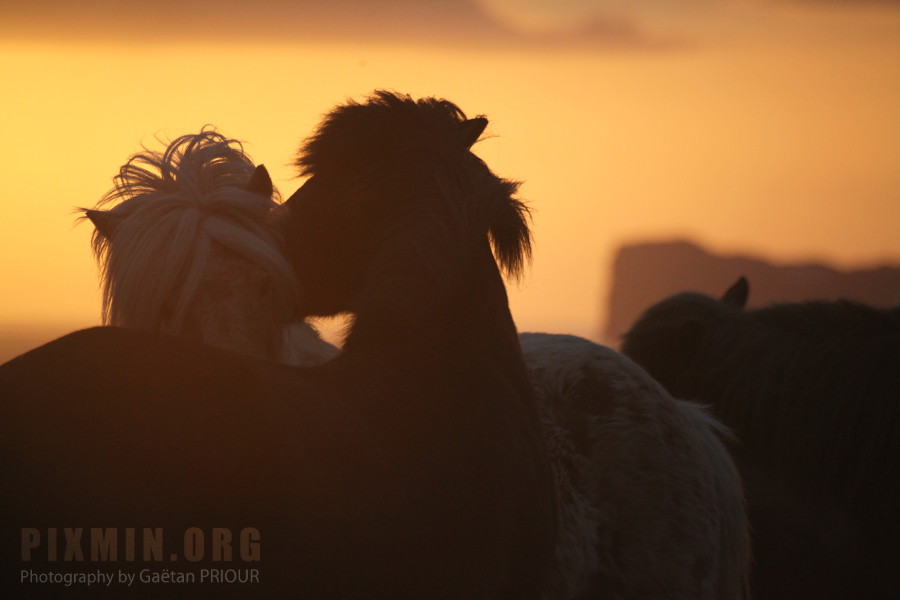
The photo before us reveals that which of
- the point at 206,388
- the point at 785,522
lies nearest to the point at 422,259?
the point at 206,388

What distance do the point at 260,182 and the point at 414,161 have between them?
1.43 meters

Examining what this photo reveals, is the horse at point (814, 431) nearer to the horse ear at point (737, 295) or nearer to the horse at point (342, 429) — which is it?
the horse ear at point (737, 295)

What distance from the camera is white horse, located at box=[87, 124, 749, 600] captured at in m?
3.22

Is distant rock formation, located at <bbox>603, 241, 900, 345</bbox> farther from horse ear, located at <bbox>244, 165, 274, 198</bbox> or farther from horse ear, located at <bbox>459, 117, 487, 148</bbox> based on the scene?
horse ear, located at <bbox>459, 117, 487, 148</bbox>

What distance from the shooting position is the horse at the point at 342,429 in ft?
4.91

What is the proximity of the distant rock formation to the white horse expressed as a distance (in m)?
90.9

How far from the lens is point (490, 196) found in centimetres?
259

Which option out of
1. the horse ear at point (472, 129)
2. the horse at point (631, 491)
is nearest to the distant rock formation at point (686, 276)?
the horse at point (631, 491)

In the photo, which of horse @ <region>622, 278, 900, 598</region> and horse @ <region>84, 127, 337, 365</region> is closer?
horse @ <region>84, 127, 337, 365</region>

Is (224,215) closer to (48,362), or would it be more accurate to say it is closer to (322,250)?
(322,250)

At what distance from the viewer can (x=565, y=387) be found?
13.1ft

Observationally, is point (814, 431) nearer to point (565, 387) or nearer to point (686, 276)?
point (565, 387)

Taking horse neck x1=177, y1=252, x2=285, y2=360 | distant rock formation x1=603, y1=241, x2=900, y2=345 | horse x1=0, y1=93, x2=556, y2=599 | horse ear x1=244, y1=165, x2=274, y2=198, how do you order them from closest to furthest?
horse x1=0, y1=93, x2=556, y2=599 → horse neck x1=177, y1=252, x2=285, y2=360 → horse ear x1=244, y1=165, x2=274, y2=198 → distant rock formation x1=603, y1=241, x2=900, y2=345

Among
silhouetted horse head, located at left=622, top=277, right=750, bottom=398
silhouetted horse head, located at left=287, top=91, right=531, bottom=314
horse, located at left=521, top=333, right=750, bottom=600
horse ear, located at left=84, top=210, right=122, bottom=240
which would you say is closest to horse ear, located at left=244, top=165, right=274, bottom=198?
horse ear, located at left=84, top=210, right=122, bottom=240
